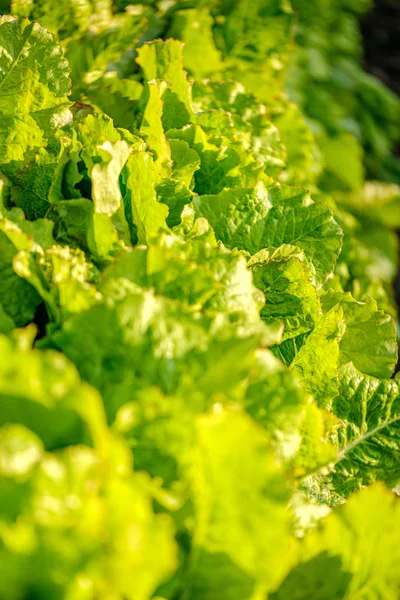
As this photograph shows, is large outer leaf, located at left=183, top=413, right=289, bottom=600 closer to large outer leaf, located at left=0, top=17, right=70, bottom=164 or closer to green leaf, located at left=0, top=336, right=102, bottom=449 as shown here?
green leaf, located at left=0, top=336, right=102, bottom=449

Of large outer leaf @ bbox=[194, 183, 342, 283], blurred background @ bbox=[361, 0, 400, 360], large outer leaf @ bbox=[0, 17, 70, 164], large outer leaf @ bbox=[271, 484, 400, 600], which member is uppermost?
large outer leaf @ bbox=[0, 17, 70, 164]

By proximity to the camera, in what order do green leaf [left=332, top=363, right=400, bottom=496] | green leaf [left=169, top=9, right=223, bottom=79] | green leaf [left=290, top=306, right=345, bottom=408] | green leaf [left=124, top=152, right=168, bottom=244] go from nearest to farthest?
green leaf [left=124, top=152, right=168, bottom=244]
green leaf [left=290, top=306, right=345, bottom=408]
green leaf [left=332, top=363, right=400, bottom=496]
green leaf [left=169, top=9, right=223, bottom=79]

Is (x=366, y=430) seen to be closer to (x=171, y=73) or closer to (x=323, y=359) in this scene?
(x=323, y=359)

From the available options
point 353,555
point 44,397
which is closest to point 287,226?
point 353,555

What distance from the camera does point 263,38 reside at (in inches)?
84.8

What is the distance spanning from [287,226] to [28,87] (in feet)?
2.04

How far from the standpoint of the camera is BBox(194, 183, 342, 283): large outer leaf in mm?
1307

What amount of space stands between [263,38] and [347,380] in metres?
1.38

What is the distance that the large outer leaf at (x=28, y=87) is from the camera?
3.76 feet

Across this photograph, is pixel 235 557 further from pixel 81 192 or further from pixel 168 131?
pixel 168 131

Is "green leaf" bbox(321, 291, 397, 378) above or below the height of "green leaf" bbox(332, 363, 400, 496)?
above

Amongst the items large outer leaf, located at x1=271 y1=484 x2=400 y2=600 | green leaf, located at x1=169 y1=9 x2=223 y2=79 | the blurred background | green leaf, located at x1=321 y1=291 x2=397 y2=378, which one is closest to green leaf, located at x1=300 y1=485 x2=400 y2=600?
large outer leaf, located at x1=271 y1=484 x2=400 y2=600

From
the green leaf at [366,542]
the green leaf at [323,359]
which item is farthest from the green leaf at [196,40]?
the green leaf at [366,542]

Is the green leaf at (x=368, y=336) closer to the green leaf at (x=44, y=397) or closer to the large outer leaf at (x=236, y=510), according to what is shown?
the large outer leaf at (x=236, y=510)
